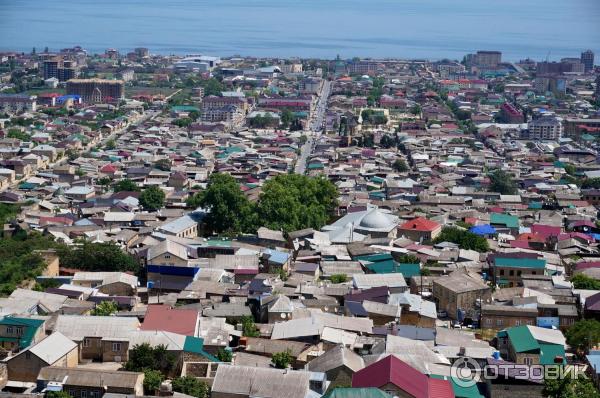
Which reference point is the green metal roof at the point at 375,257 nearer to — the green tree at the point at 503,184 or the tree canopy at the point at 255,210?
the tree canopy at the point at 255,210

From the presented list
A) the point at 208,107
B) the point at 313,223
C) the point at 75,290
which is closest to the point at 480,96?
the point at 208,107

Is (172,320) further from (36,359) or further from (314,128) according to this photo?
(314,128)

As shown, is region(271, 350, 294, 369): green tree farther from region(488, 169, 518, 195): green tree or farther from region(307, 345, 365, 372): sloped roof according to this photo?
region(488, 169, 518, 195): green tree

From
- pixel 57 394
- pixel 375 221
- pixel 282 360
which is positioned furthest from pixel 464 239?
pixel 57 394

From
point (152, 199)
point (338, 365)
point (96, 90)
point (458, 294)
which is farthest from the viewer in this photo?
point (96, 90)

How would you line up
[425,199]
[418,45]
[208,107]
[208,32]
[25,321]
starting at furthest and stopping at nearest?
[208,32] → [418,45] → [208,107] → [425,199] → [25,321]

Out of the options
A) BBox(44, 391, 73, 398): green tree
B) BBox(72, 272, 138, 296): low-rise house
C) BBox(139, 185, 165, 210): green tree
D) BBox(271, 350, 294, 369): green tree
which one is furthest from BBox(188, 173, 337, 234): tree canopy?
BBox(44, 391, 73, 398): green tree

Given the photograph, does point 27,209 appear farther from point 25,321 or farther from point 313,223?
point 25,321
